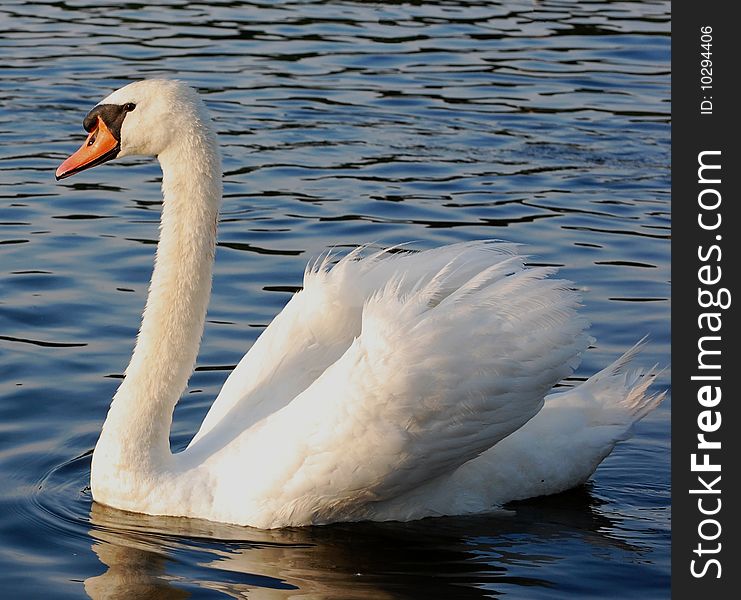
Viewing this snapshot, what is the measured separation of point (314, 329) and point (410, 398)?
113cm

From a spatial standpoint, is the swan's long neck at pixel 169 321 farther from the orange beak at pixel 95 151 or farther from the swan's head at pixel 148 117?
the orange beak at pixel 95 151

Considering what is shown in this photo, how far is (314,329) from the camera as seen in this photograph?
8000 mm

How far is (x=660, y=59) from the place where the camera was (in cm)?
1827

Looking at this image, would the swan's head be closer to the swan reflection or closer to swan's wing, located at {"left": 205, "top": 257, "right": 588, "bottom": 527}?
swan's wing, located at {"left": 205, "top": 257, "right": 588, "bottom": 527}

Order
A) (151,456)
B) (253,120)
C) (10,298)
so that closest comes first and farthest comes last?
(151,456)
(10,298)
(253,120)

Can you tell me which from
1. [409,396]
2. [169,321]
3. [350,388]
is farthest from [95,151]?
[409,396]

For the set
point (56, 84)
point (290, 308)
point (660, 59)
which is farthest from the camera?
point (660, 59)

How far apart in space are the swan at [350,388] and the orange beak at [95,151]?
0.01 metres

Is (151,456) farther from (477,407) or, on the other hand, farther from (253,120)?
(253,120)

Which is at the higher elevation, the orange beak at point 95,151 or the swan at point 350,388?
the orange beak at point 95,151

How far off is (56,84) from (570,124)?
5347 millimetres

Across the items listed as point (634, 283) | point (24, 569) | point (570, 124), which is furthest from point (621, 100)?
point (24, 569)

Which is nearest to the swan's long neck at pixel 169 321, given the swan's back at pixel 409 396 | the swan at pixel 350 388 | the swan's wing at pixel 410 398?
the swan at pixel 350 388

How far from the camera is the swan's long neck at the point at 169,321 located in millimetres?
7523
